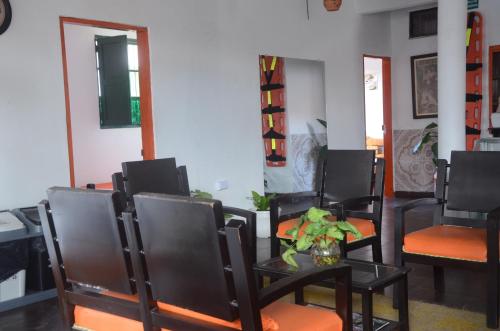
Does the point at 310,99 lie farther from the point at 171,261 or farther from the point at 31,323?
the point at 171,261

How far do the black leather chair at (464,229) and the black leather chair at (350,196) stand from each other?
0.34 metres

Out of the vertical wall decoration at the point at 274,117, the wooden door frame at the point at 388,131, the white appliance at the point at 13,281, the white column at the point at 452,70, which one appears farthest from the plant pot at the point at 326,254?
the wooden door frame at the point at 388,131

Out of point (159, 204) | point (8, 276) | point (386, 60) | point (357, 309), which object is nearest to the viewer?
point (159, 204)

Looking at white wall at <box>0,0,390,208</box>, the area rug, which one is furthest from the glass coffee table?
white wall at <box>0,0,390,208</box>

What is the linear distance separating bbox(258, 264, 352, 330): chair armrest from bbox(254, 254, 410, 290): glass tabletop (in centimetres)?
40

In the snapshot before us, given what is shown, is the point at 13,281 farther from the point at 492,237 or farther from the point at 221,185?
the point at 492,237

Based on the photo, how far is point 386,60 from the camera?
844cm

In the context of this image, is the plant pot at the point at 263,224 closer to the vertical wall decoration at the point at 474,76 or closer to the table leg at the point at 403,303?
the table leg at the point at 403,303

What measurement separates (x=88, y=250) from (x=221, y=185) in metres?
3.81

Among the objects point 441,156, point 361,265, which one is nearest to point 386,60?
point 441,156

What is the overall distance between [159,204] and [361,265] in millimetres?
1500

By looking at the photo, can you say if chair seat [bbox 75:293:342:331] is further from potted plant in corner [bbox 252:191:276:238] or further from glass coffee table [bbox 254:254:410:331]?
potted plant in corner [bbox 252:191:276:238]

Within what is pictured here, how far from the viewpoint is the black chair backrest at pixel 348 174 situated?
13.5 feet

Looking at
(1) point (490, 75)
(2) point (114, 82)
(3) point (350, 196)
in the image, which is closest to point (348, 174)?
(3) point (350, 196)
